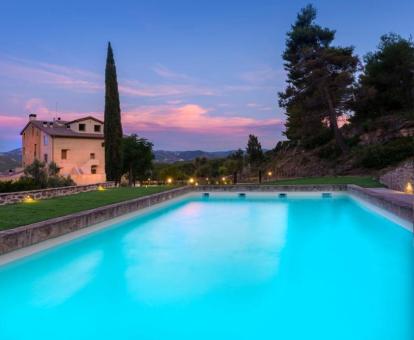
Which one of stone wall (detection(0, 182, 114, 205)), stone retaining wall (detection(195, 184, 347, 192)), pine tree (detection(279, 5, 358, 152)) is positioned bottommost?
stone retaining wall (detection(195, 184, 347, 192))

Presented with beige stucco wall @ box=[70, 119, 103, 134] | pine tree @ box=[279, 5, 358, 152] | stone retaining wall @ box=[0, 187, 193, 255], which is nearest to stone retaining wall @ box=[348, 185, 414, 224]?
stone retaining wall @ box=[0, 187, 193, 255]

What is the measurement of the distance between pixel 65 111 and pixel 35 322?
3843 cm

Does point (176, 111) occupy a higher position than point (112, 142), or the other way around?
point (176, 111)

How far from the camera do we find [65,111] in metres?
39.6

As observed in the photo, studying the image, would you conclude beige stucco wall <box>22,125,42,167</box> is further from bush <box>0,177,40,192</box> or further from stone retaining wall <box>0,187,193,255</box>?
stone retaining wall <box>0,187,193,255</box>

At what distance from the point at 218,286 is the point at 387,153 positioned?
2172cm

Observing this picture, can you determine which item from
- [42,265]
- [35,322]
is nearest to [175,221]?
[42,265]

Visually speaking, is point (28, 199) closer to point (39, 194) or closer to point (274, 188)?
point (39, 194)

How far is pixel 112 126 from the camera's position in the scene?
76.2 feet

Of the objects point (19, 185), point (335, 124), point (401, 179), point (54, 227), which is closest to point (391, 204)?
point (401, 179)

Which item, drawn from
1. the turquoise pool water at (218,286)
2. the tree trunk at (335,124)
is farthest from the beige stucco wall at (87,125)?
the turquoise pool water at (218,286)

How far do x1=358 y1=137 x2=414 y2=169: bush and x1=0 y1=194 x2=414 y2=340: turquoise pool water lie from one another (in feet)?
48.6

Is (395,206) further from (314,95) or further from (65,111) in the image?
(65,111)

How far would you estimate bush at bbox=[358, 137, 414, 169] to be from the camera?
2339 cm
